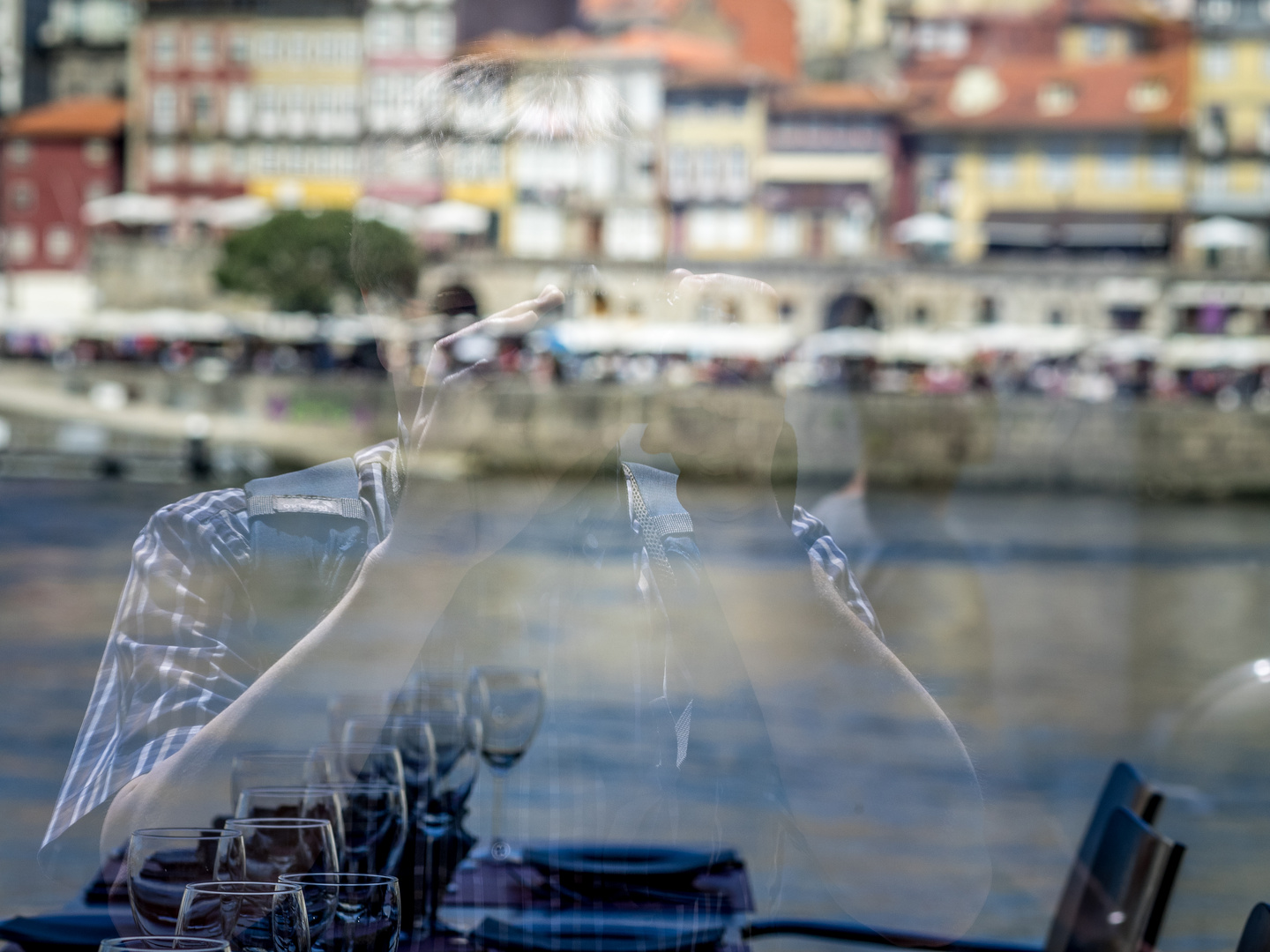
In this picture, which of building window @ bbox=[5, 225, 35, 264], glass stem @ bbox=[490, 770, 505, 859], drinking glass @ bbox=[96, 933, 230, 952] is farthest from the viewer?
building window @ bbox=[5, 225, 35, 264]

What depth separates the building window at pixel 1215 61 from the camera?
102ft

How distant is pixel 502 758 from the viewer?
1151 millimetres

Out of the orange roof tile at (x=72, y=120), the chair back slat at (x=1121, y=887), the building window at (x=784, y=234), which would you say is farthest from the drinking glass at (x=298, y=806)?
the orange roof tile at (x=72, y=120)

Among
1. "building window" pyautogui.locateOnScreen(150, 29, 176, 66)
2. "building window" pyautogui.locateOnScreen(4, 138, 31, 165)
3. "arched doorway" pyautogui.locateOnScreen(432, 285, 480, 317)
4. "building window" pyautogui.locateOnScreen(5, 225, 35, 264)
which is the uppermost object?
"building window" pyautogui.locateOnScreen(150, 29, 176, 66)

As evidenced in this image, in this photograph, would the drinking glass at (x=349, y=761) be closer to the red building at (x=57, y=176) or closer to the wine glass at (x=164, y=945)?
the wine glass at (x=164, y=945)

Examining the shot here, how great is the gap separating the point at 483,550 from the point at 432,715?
0.38 ft

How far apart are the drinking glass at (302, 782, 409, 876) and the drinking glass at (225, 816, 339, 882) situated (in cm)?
9

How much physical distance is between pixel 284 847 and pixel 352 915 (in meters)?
0.14

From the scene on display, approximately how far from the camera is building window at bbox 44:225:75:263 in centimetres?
3300

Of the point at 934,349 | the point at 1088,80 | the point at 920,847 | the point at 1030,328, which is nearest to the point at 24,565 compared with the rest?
the point at 920,847

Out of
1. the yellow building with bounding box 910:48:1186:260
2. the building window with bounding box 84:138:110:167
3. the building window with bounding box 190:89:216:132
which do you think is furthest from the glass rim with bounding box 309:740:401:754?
the building window with bounding box 84:138:110:167

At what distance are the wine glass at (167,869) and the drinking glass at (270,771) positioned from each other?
0.17 m

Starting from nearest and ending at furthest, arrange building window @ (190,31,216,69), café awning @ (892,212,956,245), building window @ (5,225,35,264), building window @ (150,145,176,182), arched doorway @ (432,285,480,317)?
arched doorway @ (432,285,480,317) < café awning @ (892,212,956,245) < building window @ (190,31,216,69) < building window @ (150,145,176,182) < building window @ (5,225,35,264)

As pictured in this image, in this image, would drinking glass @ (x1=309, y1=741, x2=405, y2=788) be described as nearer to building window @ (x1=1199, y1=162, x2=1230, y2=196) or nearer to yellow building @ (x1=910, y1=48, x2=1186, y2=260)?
yellow building @ (x1=910, y1=48, x2=1186, y2=260)
